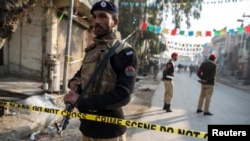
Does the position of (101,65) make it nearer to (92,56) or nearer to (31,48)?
(92,56)

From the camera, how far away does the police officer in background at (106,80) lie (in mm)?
2164

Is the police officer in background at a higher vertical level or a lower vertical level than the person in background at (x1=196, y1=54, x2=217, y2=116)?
higher

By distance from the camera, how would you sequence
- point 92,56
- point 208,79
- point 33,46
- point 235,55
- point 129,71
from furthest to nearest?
point 235,55
point 33,46
point 208,79
point 92,56
point 129,71

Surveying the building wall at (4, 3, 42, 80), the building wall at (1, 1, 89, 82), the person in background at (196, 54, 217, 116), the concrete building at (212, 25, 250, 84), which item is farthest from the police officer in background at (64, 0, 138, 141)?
the concrete building at (212, 25, 250, 84)

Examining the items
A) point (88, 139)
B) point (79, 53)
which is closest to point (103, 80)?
point (88, 139)

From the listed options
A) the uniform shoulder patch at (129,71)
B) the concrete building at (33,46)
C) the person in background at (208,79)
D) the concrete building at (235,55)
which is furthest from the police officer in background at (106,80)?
the concrete building at (235,55)

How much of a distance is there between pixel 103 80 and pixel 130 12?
21.7 m

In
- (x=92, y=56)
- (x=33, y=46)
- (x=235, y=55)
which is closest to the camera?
(x=92, y=56)

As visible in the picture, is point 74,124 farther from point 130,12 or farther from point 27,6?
point 130,12

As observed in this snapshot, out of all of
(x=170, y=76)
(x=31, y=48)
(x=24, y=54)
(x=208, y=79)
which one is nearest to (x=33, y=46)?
(x=31, y=48)

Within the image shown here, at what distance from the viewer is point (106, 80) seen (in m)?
2.24

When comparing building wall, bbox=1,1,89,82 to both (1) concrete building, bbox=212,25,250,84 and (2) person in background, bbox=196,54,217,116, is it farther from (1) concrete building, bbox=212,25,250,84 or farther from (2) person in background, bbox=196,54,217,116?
(1) concrete building, bbox=212,25,250,84

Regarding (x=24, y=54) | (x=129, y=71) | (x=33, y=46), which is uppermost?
(x=33, y=46)

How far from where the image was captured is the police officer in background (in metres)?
2.16
